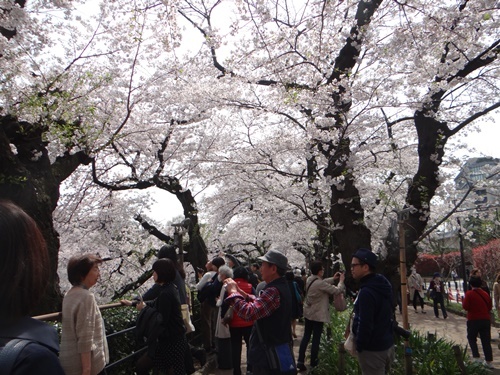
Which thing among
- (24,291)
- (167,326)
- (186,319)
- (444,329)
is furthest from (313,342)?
(444,329)

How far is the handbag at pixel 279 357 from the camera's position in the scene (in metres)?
4.01

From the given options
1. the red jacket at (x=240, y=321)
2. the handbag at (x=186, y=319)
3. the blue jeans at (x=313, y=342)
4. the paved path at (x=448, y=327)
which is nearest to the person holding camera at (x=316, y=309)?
the blue jeans at (x=313, y=342)

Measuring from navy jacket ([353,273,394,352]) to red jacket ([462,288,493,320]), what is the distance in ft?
13.5

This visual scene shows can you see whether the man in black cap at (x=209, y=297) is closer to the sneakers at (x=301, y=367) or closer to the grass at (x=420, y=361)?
the sneakers at (x=301, y=367)

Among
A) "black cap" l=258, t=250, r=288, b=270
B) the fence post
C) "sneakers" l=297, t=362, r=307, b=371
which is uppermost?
"black cap" l=258, t=250, r=288, b=270

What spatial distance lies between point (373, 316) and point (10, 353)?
384 cm

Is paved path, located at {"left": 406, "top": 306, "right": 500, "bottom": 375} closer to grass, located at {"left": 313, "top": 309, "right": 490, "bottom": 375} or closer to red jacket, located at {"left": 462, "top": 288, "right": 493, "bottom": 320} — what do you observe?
red jacket, located at {"left": 462, "top": 288, "right": 493, "bottom": 320}

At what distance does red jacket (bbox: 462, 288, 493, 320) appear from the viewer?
8000 mm

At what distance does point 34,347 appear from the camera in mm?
1178

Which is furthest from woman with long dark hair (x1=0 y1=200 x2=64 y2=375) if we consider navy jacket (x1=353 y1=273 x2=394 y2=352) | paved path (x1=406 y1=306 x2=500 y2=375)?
paved path (x1=406 y1=306 x2=500 y2=375)

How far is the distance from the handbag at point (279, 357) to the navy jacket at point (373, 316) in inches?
30.8

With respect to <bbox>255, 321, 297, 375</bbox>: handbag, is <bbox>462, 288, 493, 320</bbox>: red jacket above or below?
above

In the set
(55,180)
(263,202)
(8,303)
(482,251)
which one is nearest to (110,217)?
(263,202)

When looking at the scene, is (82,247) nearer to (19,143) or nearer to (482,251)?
(19,143)
